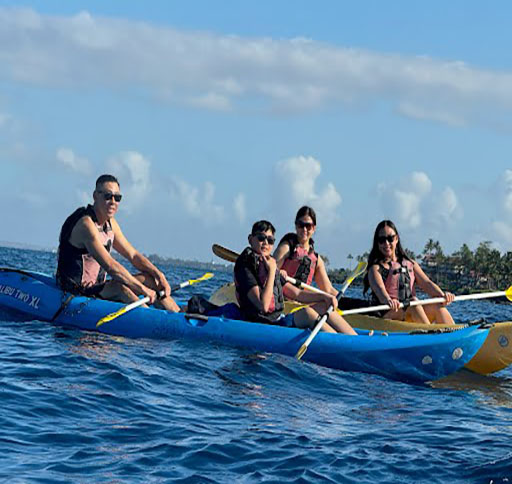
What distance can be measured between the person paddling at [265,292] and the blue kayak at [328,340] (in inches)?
8.8

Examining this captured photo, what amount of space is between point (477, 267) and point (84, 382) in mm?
104164

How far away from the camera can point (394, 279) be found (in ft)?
33.7

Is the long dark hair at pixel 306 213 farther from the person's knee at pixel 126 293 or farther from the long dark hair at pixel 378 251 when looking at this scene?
the person's knee at pixel 126 293

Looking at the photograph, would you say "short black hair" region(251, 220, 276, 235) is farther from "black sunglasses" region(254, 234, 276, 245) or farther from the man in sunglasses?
the man in sunglasses

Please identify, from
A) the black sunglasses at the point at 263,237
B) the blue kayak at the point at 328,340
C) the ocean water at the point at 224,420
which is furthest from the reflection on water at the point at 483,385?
the black sunglasses at the point at 263,237

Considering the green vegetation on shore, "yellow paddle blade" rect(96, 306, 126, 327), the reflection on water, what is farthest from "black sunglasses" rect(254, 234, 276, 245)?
the green vegetation on shore

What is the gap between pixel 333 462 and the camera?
185 inches

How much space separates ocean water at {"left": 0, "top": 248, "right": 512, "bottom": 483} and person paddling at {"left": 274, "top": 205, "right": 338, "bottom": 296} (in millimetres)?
2230

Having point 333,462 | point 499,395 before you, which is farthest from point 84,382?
point 499,395

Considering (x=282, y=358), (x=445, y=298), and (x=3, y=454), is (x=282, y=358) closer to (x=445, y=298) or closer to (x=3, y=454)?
(x=445, y=298)

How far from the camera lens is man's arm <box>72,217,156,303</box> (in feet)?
29.2

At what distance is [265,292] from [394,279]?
2372 mm

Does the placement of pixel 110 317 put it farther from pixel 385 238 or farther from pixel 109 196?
pixel 385 238

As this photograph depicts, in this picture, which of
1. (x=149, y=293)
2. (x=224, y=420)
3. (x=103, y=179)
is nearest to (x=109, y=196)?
(x=103, y=179)
